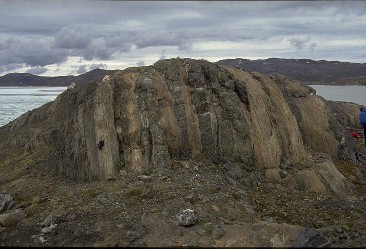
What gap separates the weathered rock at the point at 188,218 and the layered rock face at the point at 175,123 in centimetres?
556

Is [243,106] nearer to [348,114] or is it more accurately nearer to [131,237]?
[131,237]

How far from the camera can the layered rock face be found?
73.6ft

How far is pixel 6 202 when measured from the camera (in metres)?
19.6

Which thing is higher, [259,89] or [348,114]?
[259,89]

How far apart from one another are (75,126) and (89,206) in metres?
8.51

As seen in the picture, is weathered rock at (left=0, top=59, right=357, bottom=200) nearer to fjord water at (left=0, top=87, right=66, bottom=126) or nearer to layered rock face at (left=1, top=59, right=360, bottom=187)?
layered rock face at (left=1, top=59, right=360, bottom=187)

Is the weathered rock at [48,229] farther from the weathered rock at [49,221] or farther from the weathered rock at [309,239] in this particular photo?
the weathered rock at [309,239]

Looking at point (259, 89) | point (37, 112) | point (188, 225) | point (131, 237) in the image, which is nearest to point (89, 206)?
point (131, 237)

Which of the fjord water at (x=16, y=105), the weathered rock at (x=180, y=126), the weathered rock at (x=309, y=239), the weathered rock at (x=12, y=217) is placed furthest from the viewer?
the fjord water at (x=16, y=105)

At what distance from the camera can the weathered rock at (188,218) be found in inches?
619

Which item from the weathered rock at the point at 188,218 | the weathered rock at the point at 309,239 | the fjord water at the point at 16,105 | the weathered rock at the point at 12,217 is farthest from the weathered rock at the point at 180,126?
the fjord water at the point at 16,105

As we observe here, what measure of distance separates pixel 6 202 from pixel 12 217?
2.57 metres

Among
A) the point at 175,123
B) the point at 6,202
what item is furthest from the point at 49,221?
the point at 175,123

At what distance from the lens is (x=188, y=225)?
15711mm
